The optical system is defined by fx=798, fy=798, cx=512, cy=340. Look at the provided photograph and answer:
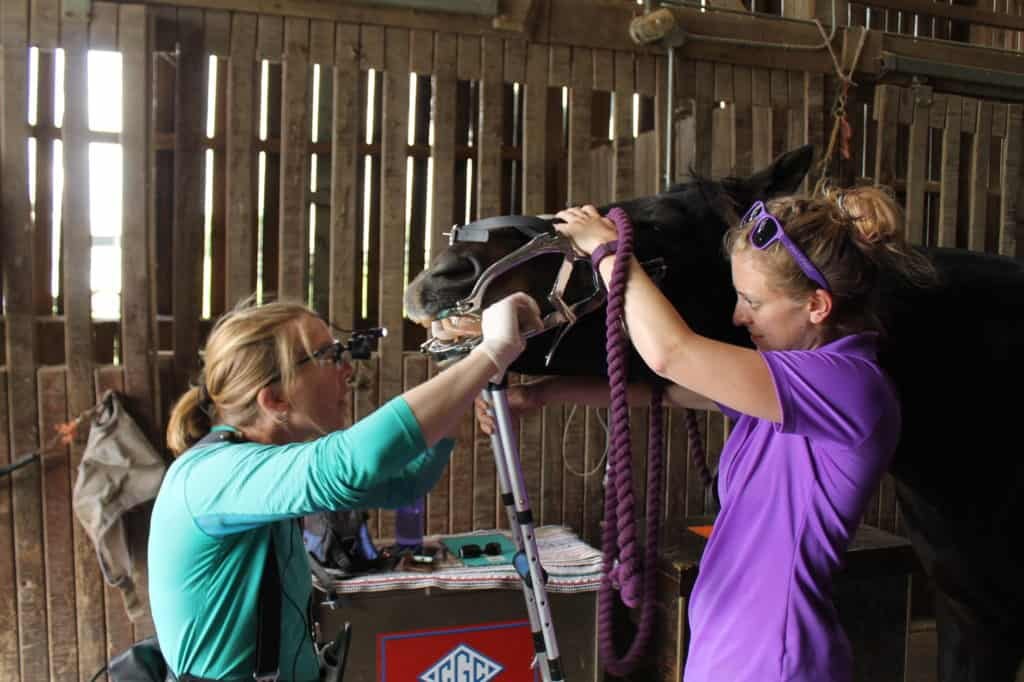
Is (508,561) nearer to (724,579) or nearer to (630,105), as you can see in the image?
(724,579)

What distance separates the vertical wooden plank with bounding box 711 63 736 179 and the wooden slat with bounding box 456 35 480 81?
1.10 meters

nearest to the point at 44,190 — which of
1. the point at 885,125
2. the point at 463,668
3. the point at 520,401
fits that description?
the point at 520,401

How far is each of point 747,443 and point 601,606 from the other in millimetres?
380

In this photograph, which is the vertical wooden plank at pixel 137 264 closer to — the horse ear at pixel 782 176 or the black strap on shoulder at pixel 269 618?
the black strap on shoulder at pixel 269 618

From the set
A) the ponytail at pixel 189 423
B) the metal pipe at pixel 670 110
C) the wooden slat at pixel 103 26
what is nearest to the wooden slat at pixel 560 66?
the metal pipe at pixel 670 110

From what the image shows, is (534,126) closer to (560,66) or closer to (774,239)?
(560,66)

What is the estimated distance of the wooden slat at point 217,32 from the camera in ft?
9.42

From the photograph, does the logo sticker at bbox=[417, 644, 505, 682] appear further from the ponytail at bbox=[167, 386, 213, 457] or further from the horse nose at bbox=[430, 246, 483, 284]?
the horse nose at bbox=[430, 246, 483, 284]

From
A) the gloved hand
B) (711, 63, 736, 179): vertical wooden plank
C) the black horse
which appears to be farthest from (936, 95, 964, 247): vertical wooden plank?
the gloved hand

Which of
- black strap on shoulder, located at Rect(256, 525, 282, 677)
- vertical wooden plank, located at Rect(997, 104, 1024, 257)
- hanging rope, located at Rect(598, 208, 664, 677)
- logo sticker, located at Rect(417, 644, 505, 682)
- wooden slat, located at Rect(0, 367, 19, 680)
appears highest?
vertical wooden plank, located at Rect(997, 104, 1024, 257)

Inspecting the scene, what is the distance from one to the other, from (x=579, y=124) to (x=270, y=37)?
125cm

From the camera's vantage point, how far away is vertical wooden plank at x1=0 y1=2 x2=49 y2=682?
8.87 ft

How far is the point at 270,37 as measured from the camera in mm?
2930

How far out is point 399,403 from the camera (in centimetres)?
120
